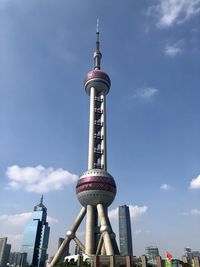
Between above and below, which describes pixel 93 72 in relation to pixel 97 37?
below

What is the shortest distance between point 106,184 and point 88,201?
28.8ft

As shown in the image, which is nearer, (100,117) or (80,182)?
(80,182)

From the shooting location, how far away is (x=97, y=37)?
139625 mm

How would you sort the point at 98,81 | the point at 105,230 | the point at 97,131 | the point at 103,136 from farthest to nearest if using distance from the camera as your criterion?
1. the point at 98,81
2. the point at 97,131
3. the point at 103,136
4. the point at 105,230

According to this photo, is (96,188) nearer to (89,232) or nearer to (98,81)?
(89,232)

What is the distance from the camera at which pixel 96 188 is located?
3693 inches

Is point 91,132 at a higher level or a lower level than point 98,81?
lower

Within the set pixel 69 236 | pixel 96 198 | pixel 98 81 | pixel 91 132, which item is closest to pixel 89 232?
pixel 69 236

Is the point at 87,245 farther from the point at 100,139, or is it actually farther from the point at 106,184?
the point at 100,139

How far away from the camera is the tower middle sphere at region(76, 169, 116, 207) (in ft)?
308

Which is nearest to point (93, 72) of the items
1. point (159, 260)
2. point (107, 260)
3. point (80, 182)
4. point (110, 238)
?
point (80, 182)

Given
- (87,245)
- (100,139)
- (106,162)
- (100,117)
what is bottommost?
(87,245)

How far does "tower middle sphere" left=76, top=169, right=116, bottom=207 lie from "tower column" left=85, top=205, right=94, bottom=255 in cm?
276

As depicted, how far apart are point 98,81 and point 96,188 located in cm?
4948
